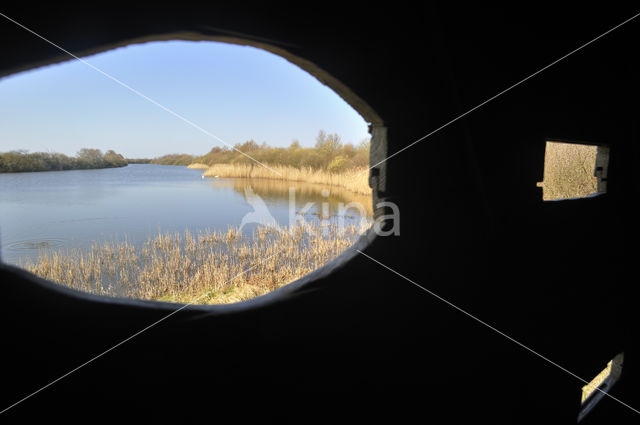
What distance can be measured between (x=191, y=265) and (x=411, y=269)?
20.4 feet

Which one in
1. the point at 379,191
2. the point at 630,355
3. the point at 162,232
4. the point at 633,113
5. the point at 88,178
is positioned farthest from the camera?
the point at 162,232

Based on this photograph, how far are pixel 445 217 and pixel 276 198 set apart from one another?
11198 mm

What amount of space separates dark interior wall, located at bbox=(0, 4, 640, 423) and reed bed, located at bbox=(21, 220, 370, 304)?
Result: 13.4 feet

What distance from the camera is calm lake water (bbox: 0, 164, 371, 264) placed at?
5.20 metres

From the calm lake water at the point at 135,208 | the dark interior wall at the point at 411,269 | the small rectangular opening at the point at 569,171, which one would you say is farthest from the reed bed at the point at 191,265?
the small rectangular opening at the point at 569,171

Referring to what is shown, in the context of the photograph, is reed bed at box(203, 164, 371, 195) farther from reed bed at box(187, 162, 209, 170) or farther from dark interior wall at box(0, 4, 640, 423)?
dark interior wall at box(0, 4, 640, 423)

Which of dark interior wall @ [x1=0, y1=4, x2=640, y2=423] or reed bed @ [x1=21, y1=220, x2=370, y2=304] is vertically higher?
dark interior wall @ [x1=0, y1=4, x2=640, y2=423]

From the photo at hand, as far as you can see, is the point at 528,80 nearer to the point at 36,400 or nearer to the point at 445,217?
the point at 445,217

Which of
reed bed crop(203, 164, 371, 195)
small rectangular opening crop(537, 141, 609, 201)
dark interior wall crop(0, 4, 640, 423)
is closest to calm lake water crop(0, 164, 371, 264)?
reed bed crop(203, 164, 371, 195)

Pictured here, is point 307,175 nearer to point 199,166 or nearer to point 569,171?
point 199,166

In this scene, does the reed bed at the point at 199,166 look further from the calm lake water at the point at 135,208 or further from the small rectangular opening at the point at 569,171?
the small rectangular opening at the point at 569,171

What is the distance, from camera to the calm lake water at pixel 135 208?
520 centimetres

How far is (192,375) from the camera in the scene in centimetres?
87

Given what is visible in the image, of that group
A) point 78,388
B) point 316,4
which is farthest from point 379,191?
point 78,388
